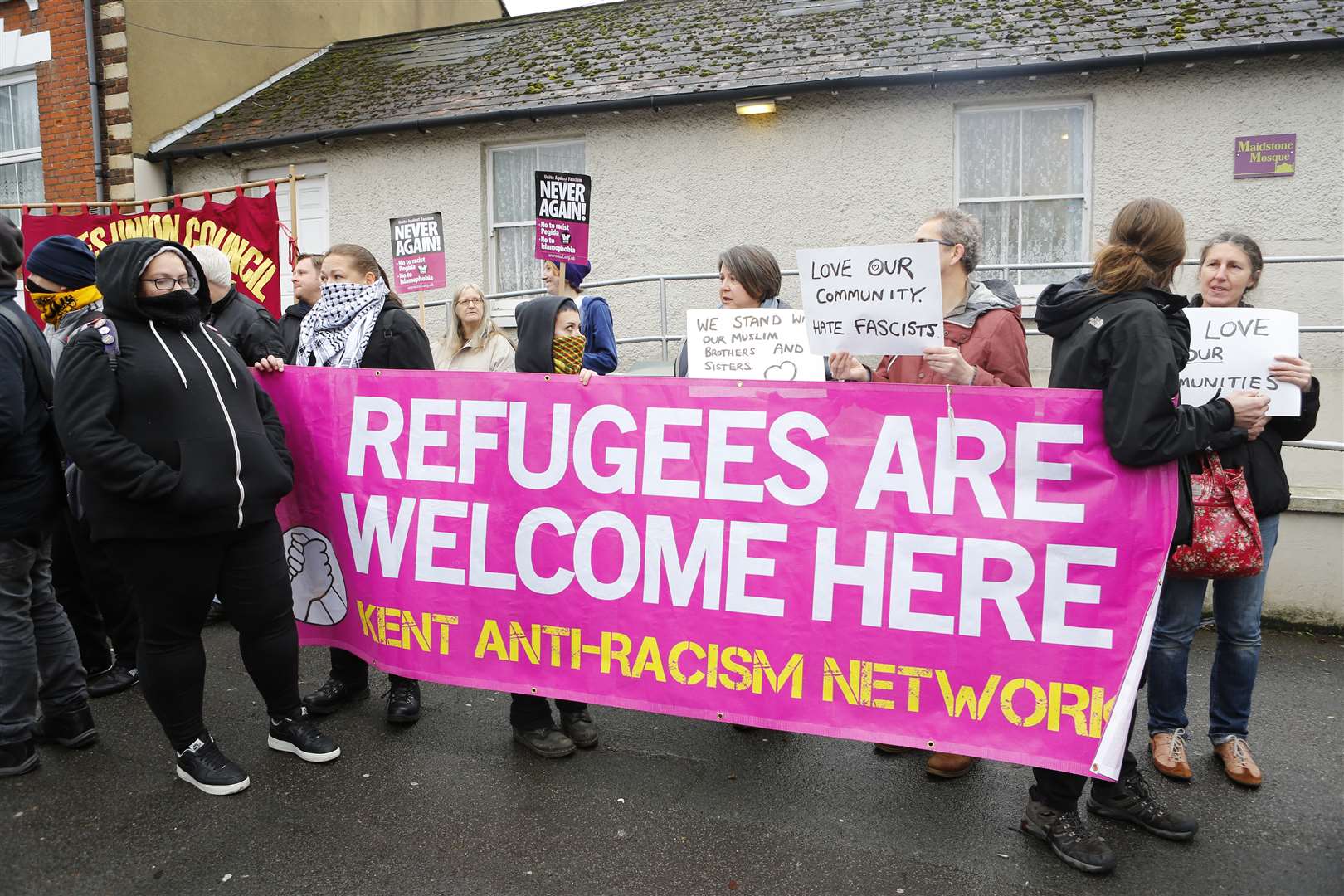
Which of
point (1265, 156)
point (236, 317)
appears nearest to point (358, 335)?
point (236, 317)

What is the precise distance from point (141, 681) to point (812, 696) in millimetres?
2316

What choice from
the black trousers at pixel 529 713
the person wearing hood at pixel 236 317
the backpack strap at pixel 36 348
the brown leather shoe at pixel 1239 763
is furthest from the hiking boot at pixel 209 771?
the brown leather shoe at pixel 1239 763

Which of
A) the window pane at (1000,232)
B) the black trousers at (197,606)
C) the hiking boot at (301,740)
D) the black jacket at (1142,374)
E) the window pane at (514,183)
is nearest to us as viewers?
the black jacket at (1142,374)

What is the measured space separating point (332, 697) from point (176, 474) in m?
1.39

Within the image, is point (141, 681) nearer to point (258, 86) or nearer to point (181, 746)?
point (181, 746)

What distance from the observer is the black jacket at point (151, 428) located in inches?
123

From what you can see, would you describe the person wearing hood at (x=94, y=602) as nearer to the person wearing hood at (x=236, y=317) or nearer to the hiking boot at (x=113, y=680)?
the hiking boot at (x=113, y=680)

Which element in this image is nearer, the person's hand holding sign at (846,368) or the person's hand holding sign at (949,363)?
the person's hand holding sign at (949,363)

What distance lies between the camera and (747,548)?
129 inches

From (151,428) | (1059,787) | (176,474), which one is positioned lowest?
(1059,787)

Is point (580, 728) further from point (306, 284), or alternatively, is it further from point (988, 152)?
point (988, 152)

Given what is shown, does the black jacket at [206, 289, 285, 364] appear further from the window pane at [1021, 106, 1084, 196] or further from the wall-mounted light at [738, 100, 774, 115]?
the window pane at [1021, 106, 1084, 196]

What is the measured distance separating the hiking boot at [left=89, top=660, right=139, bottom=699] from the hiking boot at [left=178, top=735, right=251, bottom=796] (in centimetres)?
113

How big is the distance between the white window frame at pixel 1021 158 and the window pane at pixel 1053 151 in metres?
0.04
